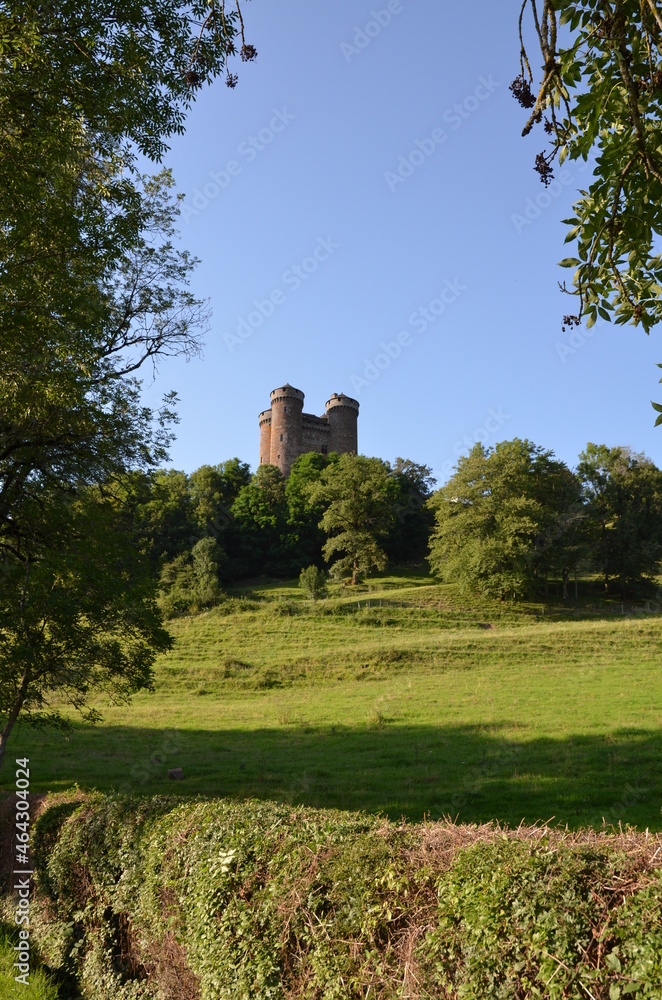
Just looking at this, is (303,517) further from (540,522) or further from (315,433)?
(540,522)

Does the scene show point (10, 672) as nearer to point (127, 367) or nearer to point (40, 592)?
point (40, 592)

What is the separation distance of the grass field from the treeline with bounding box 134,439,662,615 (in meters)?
9.09

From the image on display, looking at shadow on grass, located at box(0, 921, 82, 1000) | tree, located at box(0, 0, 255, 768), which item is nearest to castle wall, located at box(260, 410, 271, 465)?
tree, located at box(0, 0, 255, 768)

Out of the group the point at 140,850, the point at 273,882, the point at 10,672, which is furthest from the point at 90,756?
the point at 273,882

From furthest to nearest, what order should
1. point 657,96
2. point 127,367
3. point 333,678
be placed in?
point 333,678 < point 127,367 < point 657,96

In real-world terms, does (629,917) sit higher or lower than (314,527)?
lower

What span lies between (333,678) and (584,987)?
2862 centimetres

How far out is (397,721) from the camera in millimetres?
22547

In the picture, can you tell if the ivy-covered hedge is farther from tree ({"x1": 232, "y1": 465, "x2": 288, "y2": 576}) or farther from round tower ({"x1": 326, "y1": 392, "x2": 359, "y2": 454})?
round tower ({"x1": 326, "y1": 392, "x2": 359, "y2": 454})

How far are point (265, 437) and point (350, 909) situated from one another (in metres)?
99.1

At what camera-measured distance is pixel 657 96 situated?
4.54 metres

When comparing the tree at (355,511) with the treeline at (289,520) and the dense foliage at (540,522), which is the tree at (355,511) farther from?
the dense foliage at (540,522)

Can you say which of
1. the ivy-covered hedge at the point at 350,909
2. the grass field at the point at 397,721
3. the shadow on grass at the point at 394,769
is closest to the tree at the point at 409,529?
the grass field at the point at 397,721

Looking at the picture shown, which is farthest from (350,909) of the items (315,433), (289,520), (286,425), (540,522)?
(315,433)
